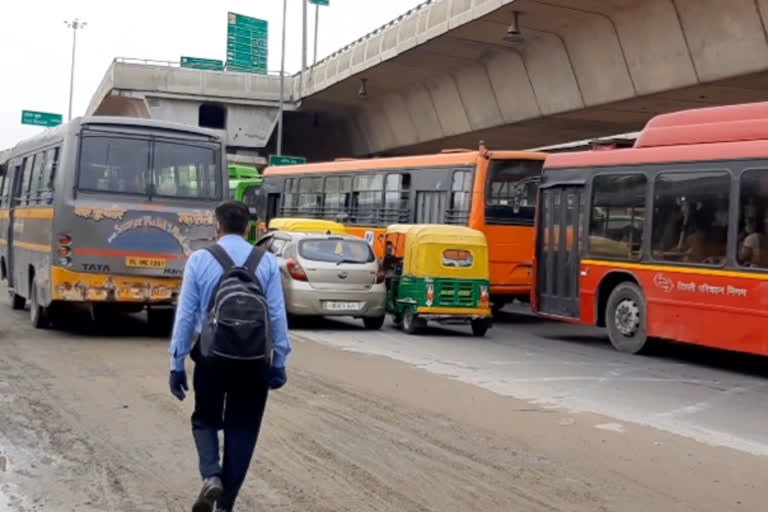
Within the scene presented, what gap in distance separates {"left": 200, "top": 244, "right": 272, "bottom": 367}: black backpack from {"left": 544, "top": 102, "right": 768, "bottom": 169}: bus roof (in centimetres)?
978

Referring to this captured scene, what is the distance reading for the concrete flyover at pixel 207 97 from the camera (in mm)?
42875

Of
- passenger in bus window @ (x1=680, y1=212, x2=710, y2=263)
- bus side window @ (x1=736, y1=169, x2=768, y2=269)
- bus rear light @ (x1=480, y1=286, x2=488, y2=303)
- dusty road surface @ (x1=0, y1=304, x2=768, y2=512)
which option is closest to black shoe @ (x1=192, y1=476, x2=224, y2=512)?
dusty road surface @ (x1=0, y1=304, x2=768, y2=512)

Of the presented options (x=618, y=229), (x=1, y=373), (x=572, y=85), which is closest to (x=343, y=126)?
(x=572, y=85)

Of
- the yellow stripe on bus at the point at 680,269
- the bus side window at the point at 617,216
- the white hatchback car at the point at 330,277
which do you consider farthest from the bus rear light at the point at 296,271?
the bus side window at the point at 617,216

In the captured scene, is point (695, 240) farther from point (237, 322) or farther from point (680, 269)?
point (237, 322)

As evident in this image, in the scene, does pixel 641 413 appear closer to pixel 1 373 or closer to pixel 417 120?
pixel 1 373

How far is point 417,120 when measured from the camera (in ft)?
113

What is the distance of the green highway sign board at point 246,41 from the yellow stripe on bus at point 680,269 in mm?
37865

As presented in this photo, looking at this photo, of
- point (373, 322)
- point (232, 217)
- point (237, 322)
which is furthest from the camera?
point (373, 322)

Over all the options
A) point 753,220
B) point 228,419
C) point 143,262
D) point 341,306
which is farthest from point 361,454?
point 341,306

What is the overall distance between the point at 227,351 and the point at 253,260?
540mm

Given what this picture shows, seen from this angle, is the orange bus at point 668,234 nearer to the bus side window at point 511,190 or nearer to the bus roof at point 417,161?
the bus side window at point 511,190

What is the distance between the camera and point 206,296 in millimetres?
5496

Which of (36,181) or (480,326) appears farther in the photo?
(480,326)
